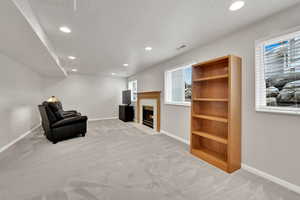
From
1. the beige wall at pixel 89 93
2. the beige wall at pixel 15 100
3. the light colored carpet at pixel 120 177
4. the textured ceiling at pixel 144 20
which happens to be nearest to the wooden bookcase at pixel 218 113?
the light colored carpet at pixel 120 177

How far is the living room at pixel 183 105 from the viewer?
1533 mm

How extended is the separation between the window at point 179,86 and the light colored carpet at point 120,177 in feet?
4.47

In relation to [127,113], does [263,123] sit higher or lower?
higher

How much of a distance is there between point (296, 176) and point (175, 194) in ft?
5.00

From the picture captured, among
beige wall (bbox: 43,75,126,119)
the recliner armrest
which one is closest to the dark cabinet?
beige wall (bbox: 43,75,126,119)

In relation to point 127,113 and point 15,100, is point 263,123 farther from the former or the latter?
point 15,100

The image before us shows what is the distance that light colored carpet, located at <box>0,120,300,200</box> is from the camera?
1466 mm

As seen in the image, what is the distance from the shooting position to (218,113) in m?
2.40

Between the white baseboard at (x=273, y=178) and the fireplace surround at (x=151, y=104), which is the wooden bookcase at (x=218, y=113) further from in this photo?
the fireplace surround at (x=151, y=104)

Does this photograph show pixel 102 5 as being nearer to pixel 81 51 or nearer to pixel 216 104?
pixel 81 51

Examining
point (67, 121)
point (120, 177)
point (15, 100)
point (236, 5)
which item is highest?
point (236, 5)

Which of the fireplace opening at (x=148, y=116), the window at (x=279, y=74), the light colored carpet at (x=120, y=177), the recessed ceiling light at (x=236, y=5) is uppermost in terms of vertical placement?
the recessed ceiling light at (x=236, y=5)

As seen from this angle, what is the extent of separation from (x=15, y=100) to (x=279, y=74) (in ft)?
18.4

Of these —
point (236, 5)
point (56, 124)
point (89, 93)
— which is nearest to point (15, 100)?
point (56, 124)
